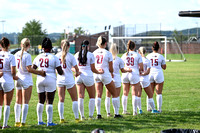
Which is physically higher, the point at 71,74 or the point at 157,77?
the point at 71,74

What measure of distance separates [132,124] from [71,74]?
1.98m

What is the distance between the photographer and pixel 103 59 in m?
9.16

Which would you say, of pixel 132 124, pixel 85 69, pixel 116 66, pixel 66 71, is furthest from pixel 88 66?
pixel 132 124

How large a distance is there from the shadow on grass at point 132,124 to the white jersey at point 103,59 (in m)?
1.40

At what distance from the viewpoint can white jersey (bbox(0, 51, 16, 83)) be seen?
793 centimetres

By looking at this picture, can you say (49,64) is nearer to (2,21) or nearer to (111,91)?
(111,91)

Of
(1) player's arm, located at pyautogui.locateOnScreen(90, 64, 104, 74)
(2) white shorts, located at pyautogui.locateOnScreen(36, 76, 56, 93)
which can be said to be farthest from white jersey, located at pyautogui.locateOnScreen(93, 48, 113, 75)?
(2) white shorts, located at pyautogui.locateOnScreen(36, 76, 56, 93)

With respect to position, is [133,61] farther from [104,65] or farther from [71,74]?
[71,74]

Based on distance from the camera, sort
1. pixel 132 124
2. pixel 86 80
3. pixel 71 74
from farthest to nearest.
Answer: pixel 86 80 → pixel 71 74 → pixel 132 124

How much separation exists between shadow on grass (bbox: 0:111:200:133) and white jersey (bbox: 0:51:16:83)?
46.3 inches

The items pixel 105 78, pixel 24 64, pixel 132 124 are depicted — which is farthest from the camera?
pixel 105 78

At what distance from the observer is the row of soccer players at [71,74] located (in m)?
7.98

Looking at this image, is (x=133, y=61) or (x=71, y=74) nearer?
(x=71, y=74)

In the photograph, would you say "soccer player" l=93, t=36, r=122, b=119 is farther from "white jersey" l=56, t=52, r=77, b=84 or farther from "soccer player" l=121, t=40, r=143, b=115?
"white jersey" l=56, t=52, r=77, b=84
